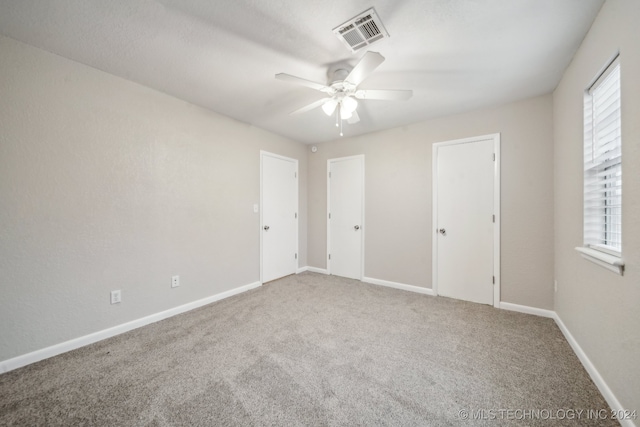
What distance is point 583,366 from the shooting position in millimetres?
1678

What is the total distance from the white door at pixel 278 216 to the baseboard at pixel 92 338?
100cm

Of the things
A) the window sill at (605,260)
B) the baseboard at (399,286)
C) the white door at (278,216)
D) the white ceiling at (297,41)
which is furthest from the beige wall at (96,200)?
the window sill at (605,260)

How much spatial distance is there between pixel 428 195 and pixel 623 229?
1.95 metres

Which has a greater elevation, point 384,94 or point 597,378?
point 384,94

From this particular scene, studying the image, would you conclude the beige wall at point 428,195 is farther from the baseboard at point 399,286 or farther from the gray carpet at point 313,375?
the gray carpet at point 313,375

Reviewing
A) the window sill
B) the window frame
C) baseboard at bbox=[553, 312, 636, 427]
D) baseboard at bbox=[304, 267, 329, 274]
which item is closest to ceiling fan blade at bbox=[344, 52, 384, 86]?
the window frame

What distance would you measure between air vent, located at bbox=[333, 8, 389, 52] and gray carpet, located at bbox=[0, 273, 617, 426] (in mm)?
2364

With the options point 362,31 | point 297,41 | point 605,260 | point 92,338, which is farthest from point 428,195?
point 92,338

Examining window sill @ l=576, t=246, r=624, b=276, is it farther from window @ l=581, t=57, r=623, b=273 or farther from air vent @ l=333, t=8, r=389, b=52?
air vent @ l=333, t=8, r=389, b=52

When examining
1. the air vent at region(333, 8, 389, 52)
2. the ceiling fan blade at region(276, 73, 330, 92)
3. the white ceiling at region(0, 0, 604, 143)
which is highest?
the white ceiling at region(0, 0, 604, 143)

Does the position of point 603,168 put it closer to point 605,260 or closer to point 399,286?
point 605,260

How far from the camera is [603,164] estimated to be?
1.56m

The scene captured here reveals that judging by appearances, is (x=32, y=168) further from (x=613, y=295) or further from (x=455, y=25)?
(x=613, y=295)

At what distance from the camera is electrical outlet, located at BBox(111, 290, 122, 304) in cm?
213
